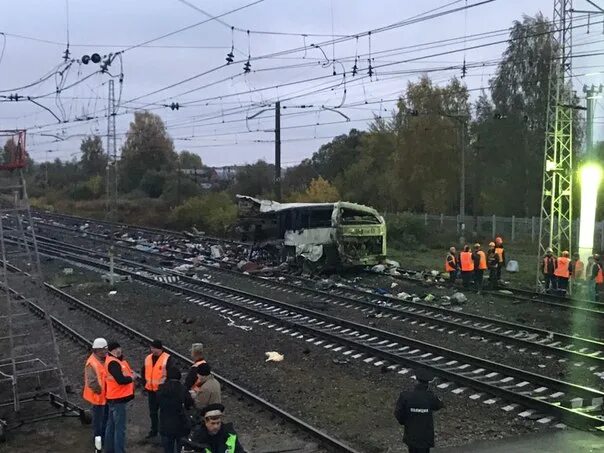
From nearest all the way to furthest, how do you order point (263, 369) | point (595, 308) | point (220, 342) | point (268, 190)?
point (263, 369)
point (220, 342)
point (595, 308)
point (268, 190)

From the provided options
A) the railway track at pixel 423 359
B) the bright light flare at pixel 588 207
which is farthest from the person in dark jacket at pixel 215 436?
the bright light flare at pixel 588 207

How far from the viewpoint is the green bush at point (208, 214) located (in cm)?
4612

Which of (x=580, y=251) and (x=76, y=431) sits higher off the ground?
(x=580, y=251)

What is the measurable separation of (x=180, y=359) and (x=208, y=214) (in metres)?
35.4

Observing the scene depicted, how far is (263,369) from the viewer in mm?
12781

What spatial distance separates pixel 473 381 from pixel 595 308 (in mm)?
9247

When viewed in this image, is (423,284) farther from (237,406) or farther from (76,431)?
(76,431)

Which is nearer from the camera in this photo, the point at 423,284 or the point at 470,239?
the point at 423,284

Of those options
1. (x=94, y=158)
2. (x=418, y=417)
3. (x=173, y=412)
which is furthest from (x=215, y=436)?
(x=94, y=158)

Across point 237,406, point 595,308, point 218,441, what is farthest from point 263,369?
point 595,308

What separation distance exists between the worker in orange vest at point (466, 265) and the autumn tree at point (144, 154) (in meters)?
55.5

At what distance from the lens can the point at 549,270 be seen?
20.7m

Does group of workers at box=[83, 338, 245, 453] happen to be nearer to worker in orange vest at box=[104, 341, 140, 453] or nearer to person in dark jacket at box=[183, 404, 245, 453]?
worker in orange vest at box=[104, 341, 140, 453]

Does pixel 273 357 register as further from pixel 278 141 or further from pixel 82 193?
pixel 82 193
